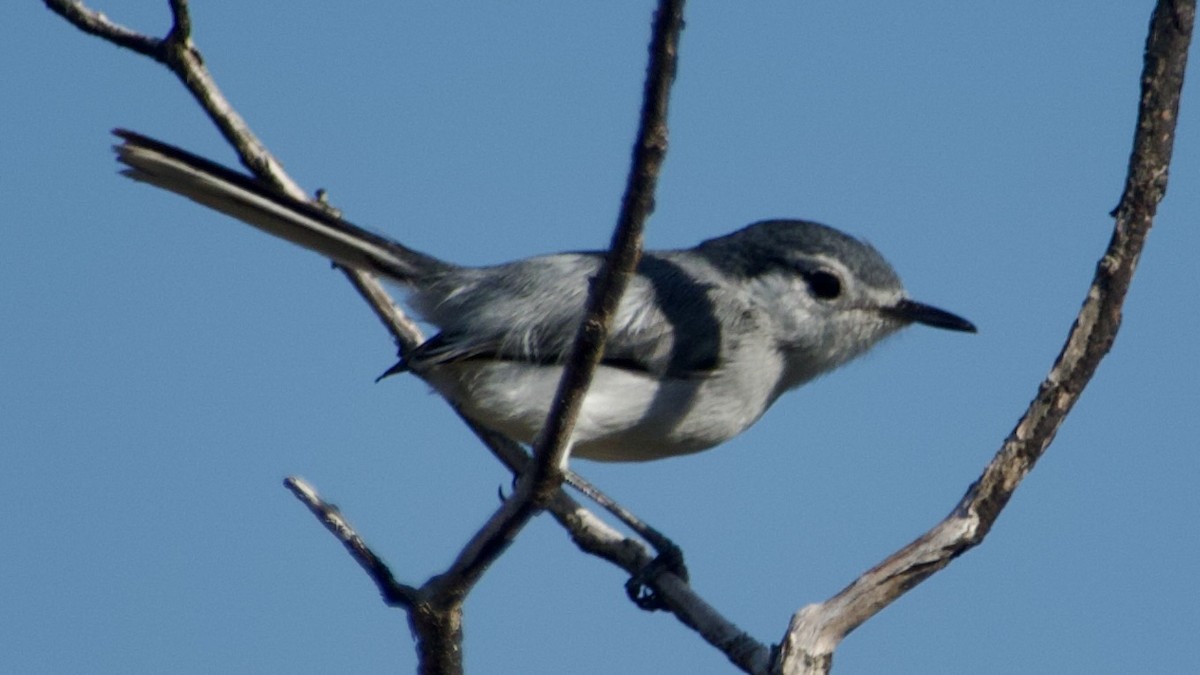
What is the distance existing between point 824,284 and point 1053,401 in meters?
2.13

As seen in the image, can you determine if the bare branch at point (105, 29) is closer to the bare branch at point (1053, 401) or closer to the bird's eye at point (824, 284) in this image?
the bird's eye at point (824, 284)

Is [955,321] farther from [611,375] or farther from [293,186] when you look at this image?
[293,186]

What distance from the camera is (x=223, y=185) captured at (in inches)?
172

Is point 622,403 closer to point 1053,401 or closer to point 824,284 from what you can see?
point 824,284

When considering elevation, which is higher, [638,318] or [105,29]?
[105,29]

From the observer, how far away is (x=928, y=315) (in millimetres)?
5086

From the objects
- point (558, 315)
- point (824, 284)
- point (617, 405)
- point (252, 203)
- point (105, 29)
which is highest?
point (105, 29)

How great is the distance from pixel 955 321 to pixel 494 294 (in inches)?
69.3

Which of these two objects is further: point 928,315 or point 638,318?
point 928,315

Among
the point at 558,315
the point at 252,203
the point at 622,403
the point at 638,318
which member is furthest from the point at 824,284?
the point at 252,203

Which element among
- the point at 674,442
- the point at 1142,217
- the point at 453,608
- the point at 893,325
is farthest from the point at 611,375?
the point at 1142,217

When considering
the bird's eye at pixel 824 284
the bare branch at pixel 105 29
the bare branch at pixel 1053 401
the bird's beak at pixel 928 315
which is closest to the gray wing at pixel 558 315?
the bird's eye at pixel 824 284

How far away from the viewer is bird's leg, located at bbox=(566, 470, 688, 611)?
4.30 meters

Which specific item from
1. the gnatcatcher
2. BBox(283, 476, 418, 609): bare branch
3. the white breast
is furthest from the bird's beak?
BBox(283, 476, 418, 609): bare branch
